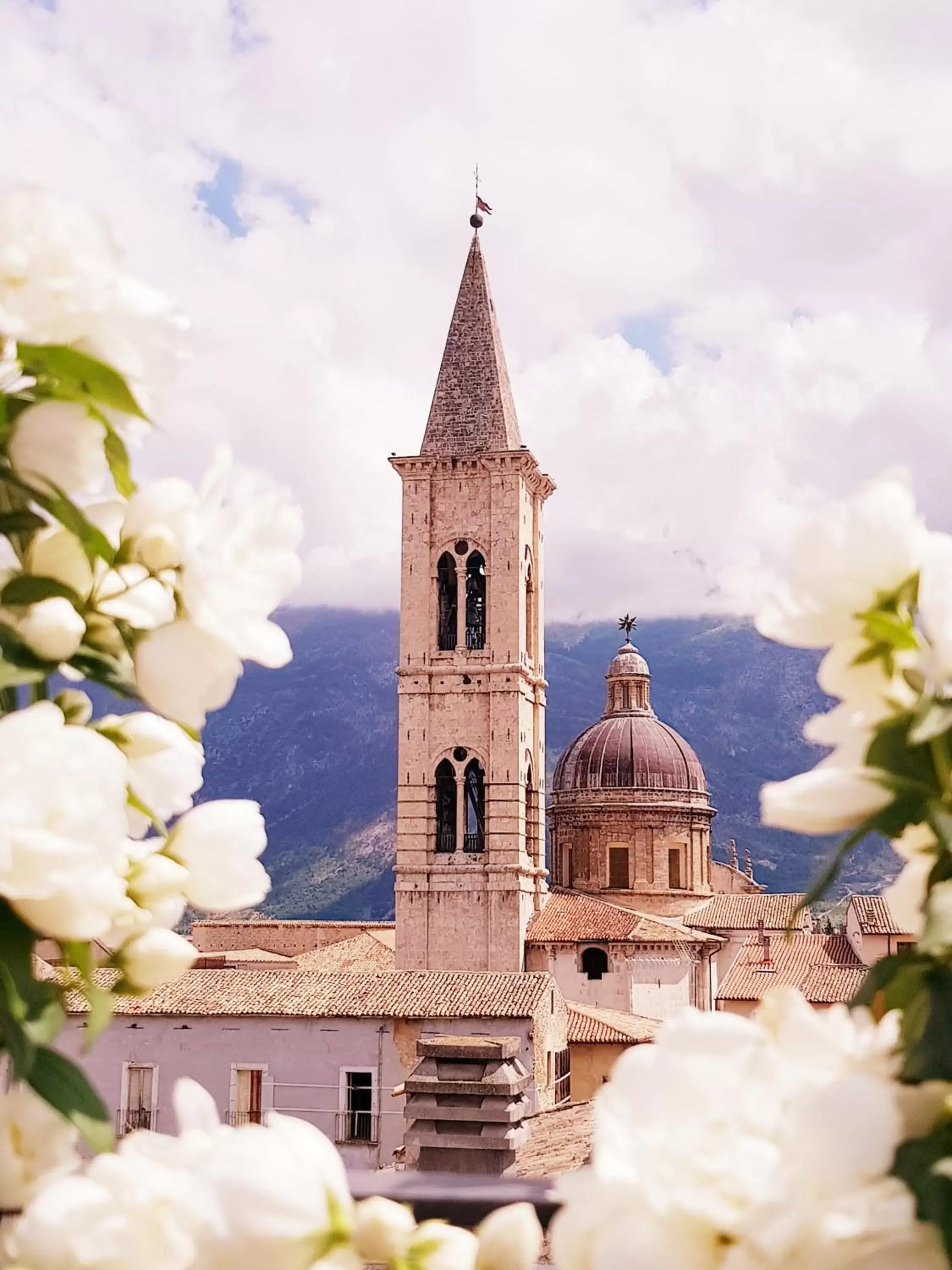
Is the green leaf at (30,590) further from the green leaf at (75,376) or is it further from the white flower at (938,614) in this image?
the white flower at (938,614)

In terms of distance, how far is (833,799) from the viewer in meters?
0.84

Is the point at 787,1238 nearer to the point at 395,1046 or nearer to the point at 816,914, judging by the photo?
the point at 395,1046

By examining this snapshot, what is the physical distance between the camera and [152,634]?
1.02 meters

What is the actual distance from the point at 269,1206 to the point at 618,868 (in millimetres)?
42586

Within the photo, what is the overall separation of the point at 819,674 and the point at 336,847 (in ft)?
514

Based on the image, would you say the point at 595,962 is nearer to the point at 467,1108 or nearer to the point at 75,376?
the point at 467,1108

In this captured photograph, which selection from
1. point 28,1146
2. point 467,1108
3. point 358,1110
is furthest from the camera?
point 358,1110

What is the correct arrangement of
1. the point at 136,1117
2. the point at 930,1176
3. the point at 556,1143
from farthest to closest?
1. the point at 136,1117
2. the point at 556,1143
3. the point at 930,1176

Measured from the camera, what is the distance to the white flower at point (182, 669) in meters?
1.01

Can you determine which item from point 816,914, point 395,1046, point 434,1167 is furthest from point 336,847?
point 434,1167

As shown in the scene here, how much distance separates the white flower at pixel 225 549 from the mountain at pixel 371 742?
138 m

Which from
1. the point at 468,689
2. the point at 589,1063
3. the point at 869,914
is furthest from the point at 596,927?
the point at 589,1063

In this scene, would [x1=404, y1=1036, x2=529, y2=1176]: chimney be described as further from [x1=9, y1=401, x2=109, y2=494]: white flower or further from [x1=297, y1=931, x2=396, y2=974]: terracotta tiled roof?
[x1=297, y1=931, x2=396, y2=974]: terracotta tiled roof

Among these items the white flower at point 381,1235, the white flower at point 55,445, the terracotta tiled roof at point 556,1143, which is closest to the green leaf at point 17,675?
the white flower at point 55,445
